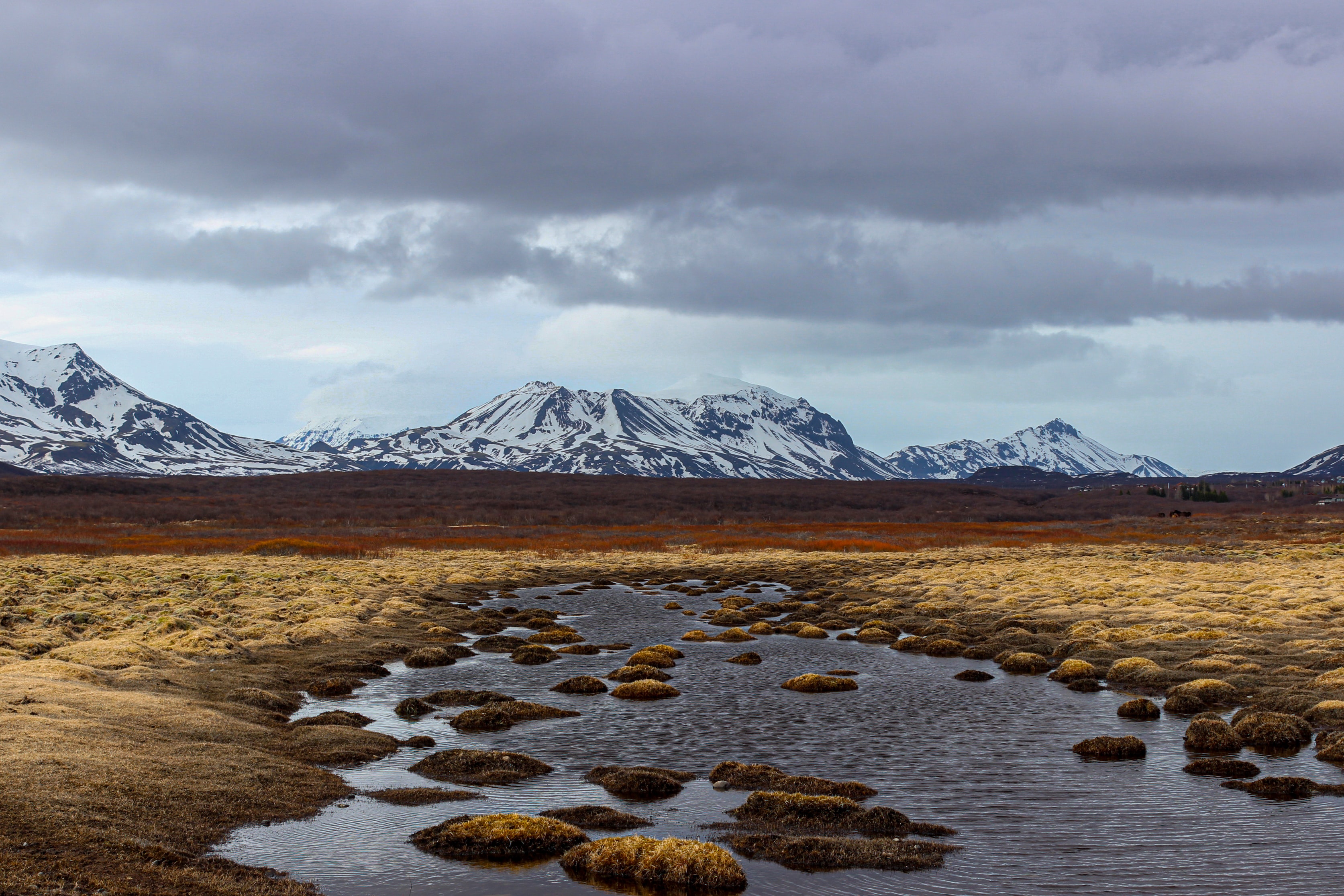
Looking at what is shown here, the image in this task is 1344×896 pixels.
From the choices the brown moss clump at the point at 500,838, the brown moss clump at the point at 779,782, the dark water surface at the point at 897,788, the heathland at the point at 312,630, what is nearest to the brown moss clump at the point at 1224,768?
the dark water surface at the point at 897,788

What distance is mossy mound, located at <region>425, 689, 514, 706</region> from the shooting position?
26.6 metres

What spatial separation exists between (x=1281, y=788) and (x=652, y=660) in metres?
20.3

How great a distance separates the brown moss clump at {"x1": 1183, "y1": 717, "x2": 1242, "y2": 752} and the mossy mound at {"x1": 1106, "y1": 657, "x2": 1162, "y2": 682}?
775 centimetres

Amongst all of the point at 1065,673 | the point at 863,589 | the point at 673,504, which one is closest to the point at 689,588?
the point at 863,589

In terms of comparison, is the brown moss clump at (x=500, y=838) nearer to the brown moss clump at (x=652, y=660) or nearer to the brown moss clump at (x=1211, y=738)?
the brown moss clump at (x=1211, y=738)

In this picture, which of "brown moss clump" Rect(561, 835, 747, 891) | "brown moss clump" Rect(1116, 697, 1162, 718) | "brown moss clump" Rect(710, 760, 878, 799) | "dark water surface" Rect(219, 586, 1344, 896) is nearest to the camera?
"brown moss clump" Rect(561, 835, 747, 891)

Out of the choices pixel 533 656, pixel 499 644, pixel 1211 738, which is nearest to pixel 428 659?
pixel 533 656

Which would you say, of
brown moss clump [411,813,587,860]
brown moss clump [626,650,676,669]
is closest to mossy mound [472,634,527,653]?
brown moss clump [626,650,676,669]

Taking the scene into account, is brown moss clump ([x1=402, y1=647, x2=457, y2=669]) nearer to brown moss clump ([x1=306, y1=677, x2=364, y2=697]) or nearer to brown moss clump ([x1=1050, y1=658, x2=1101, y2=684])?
brown moss clump ([x1=306, y1=677, x2=364, y2=697])

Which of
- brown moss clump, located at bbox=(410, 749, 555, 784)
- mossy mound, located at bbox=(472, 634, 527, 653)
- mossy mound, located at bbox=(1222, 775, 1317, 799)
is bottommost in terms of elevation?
mossy mound, located at bbox=(472, 634, 527, 653)

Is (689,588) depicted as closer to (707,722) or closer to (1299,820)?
(707,722)

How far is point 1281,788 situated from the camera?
17703 mm

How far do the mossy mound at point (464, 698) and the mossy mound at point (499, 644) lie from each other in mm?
8741

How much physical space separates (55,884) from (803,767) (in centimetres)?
1381
